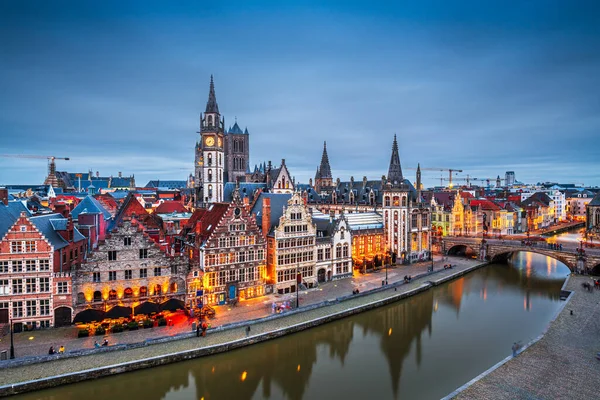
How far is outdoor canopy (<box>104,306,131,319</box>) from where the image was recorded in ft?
121

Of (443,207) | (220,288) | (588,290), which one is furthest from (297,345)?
(443,207)

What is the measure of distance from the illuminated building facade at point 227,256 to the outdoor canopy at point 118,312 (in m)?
6.77

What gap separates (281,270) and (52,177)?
136139 millimetres

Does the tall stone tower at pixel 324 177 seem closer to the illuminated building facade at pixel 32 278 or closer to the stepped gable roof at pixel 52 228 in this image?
the stepped gable roof at pixel 52 228

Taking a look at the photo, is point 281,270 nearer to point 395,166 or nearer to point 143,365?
point 143,365

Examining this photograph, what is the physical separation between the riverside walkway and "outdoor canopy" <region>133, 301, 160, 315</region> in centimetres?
614

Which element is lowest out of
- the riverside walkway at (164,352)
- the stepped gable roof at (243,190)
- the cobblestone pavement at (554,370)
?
the cobblestone pavement at (554,370)

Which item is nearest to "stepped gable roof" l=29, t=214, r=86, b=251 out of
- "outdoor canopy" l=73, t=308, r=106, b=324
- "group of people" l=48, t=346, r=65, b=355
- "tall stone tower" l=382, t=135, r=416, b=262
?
"outdoor canopy" l=73, t=308, r=106, b=324

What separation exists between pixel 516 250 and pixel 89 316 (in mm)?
69081

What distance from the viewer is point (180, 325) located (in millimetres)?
37875

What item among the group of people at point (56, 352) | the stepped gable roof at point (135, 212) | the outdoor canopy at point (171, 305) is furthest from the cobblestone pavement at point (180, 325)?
the stepped gable roof at point (135, 212)

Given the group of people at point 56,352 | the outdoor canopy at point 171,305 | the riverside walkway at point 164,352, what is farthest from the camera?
the outdoor canopy at point 171,305

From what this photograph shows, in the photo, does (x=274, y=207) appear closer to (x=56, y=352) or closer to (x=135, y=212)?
(x=135, y=212)

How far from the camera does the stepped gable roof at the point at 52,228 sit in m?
37.9
